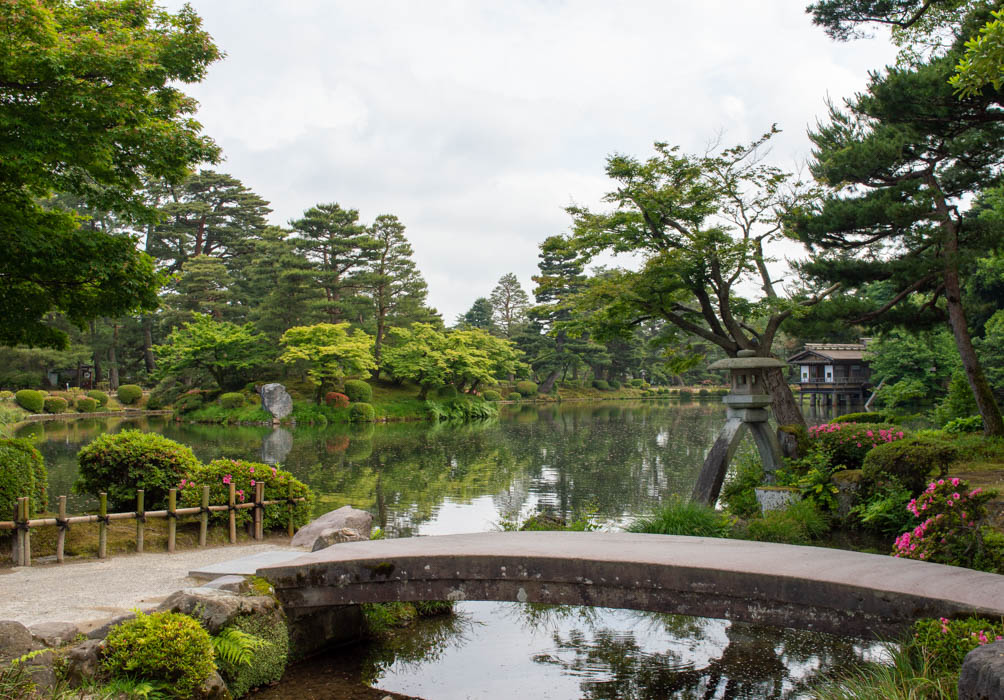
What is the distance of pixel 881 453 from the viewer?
811 cm

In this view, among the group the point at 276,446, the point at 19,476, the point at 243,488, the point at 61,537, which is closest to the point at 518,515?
the point at 243,488

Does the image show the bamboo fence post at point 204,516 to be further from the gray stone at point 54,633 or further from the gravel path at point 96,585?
the gray stone at point 54,633

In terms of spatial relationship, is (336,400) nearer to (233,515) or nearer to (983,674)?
(233,515)

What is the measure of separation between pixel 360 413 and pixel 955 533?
92.4 feet

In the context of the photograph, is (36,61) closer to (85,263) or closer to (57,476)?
(85,263)

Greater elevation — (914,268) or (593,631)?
(914,268)

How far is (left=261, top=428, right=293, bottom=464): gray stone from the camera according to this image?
1769 centimetres

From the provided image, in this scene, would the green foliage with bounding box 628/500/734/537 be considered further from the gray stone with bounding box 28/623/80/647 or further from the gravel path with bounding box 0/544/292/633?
the gray stone with bounding box 28/623/80/647

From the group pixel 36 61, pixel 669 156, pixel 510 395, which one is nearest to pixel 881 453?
pixel 669 156

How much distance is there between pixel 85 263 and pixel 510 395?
41.6m

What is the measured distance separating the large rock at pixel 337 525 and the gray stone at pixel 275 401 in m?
24.0

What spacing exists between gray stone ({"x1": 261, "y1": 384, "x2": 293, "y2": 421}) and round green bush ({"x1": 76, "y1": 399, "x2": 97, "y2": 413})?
10516 mm

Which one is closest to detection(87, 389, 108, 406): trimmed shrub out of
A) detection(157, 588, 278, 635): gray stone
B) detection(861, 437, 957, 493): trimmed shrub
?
detection(157, 588, 278, 635): gray stone

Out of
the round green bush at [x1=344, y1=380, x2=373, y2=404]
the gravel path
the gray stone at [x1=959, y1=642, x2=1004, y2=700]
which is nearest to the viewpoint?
the gray stone at [x1=959, y1=642, x2=1004, y2=700]
